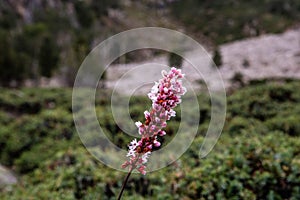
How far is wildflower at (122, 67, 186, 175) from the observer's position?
2.53 metres

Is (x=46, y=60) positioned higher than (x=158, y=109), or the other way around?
(x=46, y=60)

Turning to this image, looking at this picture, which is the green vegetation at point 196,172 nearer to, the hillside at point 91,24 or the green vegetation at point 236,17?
the hillside at point 91,24

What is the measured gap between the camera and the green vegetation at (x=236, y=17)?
6153cm

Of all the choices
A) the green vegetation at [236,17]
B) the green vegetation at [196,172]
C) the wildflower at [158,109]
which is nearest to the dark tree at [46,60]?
the green vegetation at [196,172]

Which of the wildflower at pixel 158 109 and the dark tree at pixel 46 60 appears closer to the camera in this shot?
the wildflower at pixel 158 109

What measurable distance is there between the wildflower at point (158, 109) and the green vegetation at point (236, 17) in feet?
196

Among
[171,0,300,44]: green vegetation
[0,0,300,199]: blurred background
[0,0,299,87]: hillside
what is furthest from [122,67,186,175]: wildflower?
[171,0,300,44]: green vegetation

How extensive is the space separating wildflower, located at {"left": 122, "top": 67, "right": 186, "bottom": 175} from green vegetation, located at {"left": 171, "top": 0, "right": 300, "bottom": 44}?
5979 cm

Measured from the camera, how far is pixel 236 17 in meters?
67.1

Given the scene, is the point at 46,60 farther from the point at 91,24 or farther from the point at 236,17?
the point at 236,17

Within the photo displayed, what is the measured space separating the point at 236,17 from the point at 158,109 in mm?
68463

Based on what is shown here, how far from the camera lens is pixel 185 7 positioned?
77250 millimetres

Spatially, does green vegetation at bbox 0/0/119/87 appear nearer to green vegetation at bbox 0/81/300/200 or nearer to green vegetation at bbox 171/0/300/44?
green vegetation at bbox 171/0/300/44

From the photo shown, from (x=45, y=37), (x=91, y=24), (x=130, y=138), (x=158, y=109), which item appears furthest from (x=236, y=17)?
(x=158, y=109)
